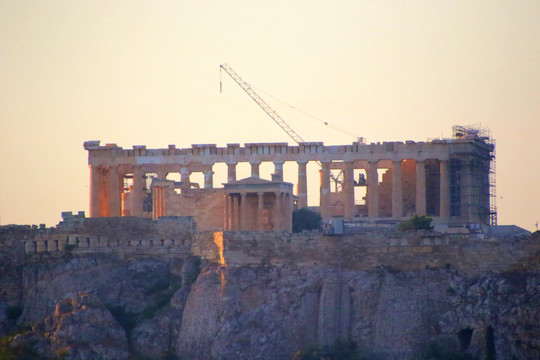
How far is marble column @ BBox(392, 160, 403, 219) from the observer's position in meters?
106

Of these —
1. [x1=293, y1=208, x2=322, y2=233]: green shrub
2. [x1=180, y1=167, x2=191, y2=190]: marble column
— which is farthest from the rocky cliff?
[x1=180, y1=167, x2=191, y2=190]: marble column

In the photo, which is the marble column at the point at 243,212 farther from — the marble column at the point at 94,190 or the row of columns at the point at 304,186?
the marble column at the point at 94,190

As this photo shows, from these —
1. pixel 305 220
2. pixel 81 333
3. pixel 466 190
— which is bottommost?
pixel 81 333

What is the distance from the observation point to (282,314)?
79.1m

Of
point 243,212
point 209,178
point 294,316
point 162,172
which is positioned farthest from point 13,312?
point 162,172

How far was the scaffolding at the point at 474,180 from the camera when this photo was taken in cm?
10481

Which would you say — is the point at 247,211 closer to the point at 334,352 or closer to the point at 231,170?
the point at 231,170

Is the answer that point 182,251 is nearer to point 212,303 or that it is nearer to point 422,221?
point 212,303

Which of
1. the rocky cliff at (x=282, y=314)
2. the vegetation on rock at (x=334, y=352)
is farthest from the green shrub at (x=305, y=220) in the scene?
the vegetation on rock at (x=334, y=352)

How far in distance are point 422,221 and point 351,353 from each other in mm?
18183

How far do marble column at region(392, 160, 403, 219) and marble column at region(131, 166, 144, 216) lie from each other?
1770 centimetres

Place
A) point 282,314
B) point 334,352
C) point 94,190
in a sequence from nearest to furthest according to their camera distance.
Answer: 1. point 334,352
2. point 282,314
3. point 94,190

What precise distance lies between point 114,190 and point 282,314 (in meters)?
33.0

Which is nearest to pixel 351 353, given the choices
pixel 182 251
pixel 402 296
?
pixel 402 296
